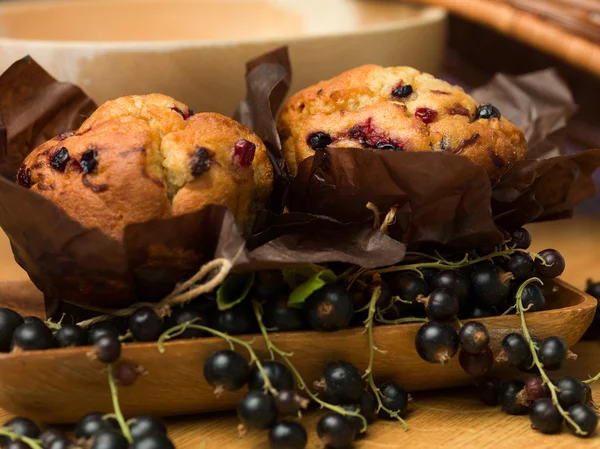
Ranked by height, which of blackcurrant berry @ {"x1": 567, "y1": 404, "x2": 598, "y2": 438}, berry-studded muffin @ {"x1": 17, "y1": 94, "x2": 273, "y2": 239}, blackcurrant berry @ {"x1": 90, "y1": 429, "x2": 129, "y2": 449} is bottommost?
blackcurrant berry @ {"x1": 567, "y1": 404, "x2": 598, "y2": 438}

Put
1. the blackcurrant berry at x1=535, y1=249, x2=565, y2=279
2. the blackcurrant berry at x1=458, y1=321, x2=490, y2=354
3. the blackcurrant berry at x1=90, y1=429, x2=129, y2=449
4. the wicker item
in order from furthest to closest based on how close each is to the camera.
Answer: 1. the wicker item
2. the blackcurrant berry at x1=535, y1=249, x2=565, y2=279
3. the blackcurrant berry at x1=458, y1=321, x2=490, y2=354
4. the blackcurrant berry at x1=90, y1=429, x2=129, y2=449

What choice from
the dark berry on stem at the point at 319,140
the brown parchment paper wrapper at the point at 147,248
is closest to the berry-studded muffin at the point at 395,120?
the dark berry on stem at the point at 319,140

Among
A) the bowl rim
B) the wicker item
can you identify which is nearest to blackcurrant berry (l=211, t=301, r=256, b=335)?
the bowl rim

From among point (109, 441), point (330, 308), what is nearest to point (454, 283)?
point (330, 308)

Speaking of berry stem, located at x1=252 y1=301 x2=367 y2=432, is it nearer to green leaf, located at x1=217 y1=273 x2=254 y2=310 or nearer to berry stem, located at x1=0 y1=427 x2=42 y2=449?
green leaf, located at x1=217 y1=273 x2=254 y2=310

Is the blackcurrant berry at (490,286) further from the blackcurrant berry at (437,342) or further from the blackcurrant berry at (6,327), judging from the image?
the blackcurrant berry at (6,327)
